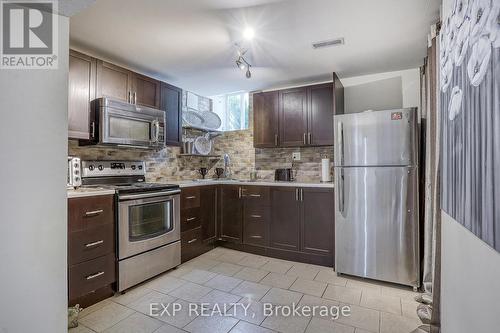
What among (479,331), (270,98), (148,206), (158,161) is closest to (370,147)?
(270,98)

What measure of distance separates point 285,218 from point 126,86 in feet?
7.74

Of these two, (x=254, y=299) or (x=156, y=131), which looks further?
(x=156, y=131)

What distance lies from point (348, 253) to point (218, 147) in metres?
2.59

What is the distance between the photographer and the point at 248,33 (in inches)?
88.3

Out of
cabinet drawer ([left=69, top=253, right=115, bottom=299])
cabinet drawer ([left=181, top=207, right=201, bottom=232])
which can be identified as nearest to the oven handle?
cabinet drawer ([left=181, top=207, right=201, bottom=232])

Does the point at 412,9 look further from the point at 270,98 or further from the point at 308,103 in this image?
the point at 270,98

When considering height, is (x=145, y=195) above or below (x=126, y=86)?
below

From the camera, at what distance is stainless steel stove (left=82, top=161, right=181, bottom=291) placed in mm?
2314

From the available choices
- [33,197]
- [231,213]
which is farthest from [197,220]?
[33,197]

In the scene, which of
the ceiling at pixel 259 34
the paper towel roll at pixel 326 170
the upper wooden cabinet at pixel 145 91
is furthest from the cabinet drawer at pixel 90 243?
the paper towel roll at pixel 326 170

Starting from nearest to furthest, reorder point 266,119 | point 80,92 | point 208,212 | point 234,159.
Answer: point 80,92, point 208,212, point 266,119, point 234,159

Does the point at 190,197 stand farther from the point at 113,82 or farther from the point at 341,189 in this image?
the point at 341,189

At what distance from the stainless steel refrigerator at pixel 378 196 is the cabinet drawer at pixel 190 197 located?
1.68 meters

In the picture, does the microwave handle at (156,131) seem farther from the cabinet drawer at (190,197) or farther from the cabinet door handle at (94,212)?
the cabinet door handle at (94,212)
